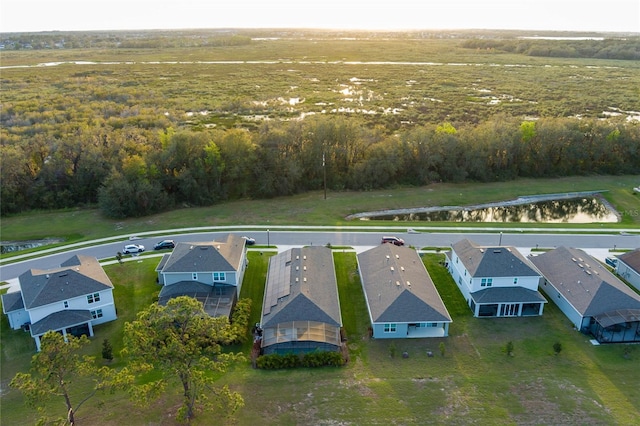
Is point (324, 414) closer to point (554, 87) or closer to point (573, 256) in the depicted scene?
point (573, 256)

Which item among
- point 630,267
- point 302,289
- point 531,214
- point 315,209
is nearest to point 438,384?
point 302,289

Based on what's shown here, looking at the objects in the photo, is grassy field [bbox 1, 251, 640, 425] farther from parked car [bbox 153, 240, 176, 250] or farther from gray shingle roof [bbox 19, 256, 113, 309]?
parked car [bbox 153, 240, 176, 250]

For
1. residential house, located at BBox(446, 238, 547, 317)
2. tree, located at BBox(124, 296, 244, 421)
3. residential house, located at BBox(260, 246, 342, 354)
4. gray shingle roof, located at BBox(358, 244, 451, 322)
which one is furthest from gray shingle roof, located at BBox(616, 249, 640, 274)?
tree, located at BBox(124, 296, 244, 421)

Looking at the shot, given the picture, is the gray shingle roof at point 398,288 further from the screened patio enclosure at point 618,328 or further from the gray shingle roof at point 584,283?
the screened patio enclosure at point 618,328

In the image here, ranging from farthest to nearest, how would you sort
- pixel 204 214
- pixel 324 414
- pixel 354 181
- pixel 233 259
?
1. pixel 354 181
2. pixel 204 214
3. pixel 233 259
4. pixel 324 414

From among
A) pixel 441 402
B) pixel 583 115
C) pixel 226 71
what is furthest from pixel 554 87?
pixel 441 402

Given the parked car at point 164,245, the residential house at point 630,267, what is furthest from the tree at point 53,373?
the residential house at point 630,267
